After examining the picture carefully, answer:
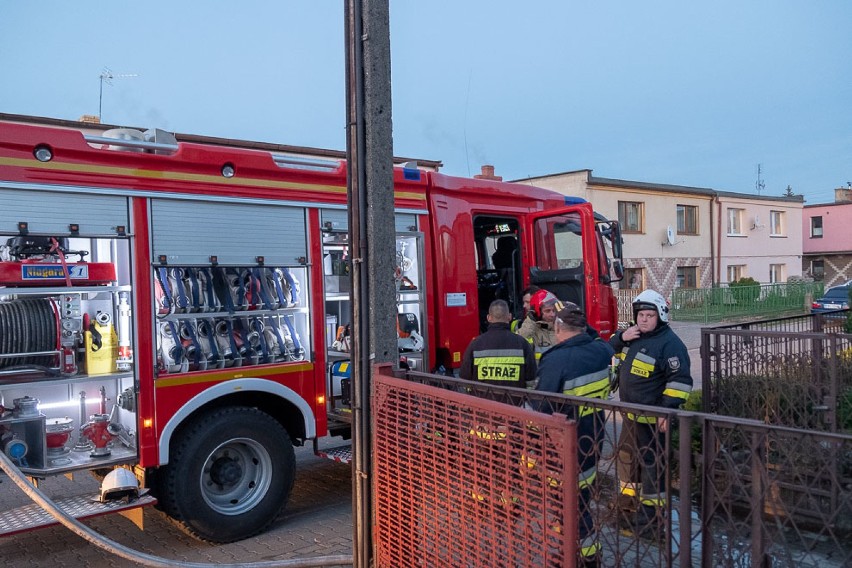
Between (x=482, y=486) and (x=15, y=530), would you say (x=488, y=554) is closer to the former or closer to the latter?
(x=482, y=486)

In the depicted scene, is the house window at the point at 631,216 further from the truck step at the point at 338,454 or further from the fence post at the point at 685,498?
the fence post at the point at 685,498

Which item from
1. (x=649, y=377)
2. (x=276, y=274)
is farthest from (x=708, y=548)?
(x=276, y=274)

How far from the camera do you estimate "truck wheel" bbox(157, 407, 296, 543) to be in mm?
5449

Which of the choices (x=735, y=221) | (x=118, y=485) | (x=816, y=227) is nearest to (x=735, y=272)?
(x=735, y=221)

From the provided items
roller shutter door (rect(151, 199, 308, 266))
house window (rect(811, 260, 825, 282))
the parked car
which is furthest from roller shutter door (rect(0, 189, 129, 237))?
house window (rect(811, 260, 825, 282))

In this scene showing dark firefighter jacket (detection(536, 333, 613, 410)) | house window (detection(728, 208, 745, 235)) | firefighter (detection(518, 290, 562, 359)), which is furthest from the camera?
house window (detection(728, 208, 745, 235))

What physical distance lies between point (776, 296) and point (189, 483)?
27.9m

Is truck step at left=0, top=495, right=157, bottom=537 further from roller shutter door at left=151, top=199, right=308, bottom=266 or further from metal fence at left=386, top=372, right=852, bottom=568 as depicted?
metal fence at left=386, top=372, right=852, bottom=568

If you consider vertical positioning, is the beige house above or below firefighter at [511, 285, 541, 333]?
above

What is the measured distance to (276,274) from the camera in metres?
6.14

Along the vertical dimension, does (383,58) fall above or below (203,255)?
above

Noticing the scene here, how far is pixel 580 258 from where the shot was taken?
324 inches

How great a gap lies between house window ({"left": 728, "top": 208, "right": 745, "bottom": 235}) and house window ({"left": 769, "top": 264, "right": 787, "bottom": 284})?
3.60 m

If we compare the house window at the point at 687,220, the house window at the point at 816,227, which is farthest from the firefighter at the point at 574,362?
the house window at the point at 816,227
